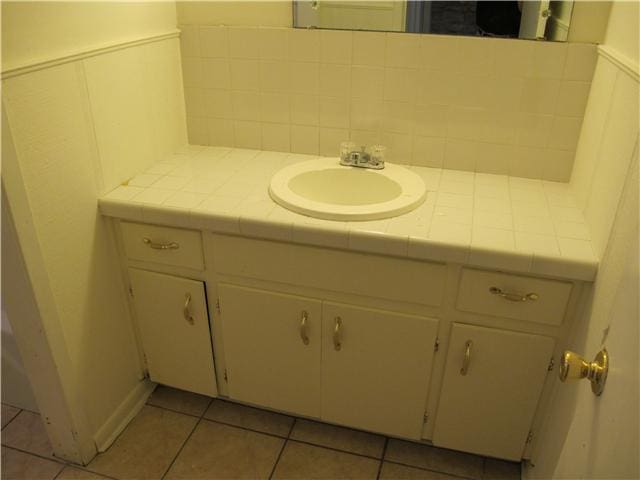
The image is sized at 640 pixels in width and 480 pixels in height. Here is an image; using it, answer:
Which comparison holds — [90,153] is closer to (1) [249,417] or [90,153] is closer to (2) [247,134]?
(2) [247,134]

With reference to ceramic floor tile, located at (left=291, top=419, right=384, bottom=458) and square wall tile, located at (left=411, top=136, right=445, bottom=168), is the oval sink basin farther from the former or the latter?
ceramic floor tile, located at (left=291, top=419, right=384, bottom=458)

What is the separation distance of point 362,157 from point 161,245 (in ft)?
2.16

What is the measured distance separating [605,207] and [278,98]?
1013mm

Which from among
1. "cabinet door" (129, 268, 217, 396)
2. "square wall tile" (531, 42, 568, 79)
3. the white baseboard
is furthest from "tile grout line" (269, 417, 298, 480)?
"square wall tile" (531, 42, 568, 79)

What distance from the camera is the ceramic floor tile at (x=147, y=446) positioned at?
1.53m

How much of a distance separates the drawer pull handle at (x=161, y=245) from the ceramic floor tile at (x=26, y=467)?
0.72m

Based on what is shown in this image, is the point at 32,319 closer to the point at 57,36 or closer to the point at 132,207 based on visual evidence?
the point at 132,207

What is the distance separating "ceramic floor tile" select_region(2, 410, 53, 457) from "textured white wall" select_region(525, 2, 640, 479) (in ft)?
4.74

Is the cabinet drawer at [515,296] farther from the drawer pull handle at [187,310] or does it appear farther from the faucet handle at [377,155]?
the drawer pull handle at [187,310]

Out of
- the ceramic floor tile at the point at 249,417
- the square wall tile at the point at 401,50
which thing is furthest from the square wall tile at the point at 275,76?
the ceramic floor tile at the point at 249,417

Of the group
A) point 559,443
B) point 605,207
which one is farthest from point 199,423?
point 605,207

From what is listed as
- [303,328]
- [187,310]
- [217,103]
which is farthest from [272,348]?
[217,103]

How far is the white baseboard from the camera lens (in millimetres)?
1573

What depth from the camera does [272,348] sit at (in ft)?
4.94
